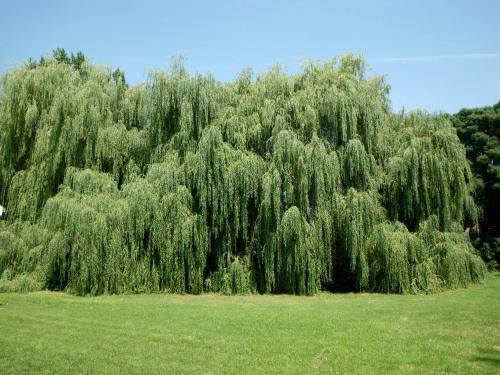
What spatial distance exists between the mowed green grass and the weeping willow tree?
2.26 m

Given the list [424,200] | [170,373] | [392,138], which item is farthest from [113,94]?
[170,373]

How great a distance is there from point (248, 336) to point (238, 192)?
799 centimetres

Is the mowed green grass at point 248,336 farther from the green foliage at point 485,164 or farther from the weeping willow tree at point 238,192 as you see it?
the green foliage at point 485,164

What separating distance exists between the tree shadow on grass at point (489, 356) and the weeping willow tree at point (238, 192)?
786 centimetres

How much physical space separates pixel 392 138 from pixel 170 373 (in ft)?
47.4

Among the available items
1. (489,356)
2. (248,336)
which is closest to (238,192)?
(248,336)

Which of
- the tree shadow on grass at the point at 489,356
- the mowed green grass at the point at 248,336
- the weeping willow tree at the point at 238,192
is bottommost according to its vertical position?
the tree shadow on grass at the point at 489,356

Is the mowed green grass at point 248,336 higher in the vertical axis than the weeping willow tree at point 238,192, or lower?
lower

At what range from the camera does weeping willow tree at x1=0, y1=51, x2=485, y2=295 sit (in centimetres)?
1550

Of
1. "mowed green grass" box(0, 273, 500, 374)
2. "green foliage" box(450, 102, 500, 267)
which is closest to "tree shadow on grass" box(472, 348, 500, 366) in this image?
"mowed green grass" box(0, 273, 500, 374)

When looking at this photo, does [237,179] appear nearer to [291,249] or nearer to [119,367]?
[291,249]

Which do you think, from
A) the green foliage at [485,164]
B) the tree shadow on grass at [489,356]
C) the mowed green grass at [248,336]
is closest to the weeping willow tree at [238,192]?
the mowed green grass at [248,336]

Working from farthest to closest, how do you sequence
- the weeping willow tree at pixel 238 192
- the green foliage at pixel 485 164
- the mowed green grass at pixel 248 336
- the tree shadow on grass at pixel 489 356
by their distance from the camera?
the green foliage at pixel 485 164 → the weeping willow tree at pixel 238 192 → the tree shadow on grass at pixel 489 356 → the mowed green grass at pixel 248 336

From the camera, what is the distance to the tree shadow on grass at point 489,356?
6932 millimetres
